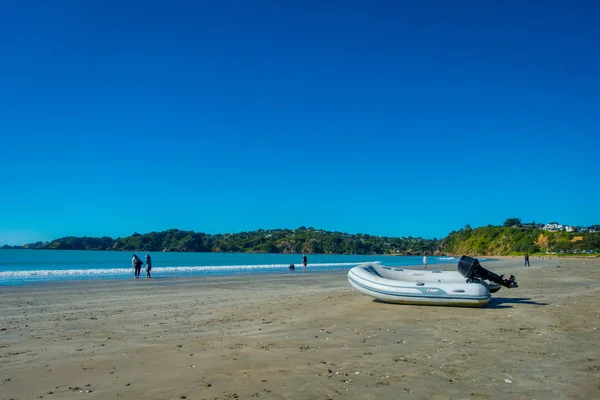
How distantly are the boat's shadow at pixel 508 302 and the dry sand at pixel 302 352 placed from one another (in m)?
0.26

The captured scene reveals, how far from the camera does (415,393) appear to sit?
522 centimetres

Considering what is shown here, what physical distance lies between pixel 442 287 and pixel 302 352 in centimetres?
692

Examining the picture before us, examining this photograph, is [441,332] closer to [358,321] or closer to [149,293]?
[358,321]

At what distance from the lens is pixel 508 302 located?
14.1 meters

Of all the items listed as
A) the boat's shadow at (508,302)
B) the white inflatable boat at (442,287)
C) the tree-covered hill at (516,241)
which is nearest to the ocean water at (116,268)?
the white inflatable boat at (442,287)

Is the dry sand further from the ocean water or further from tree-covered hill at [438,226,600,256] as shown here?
tree-covered hill at [438,226,600,256]

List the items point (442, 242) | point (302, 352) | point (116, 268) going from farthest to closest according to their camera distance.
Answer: point (442, 242) → point (116, 268) → point (302, 352)

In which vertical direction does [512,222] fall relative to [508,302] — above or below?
above

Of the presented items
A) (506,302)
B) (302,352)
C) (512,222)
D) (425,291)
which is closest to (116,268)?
(425,291)

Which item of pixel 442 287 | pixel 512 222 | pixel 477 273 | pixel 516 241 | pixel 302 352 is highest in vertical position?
pixel 512 222

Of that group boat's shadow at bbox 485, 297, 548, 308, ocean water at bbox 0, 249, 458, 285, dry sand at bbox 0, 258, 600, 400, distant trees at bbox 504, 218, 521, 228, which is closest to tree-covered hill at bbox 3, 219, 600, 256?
distant trees at bbox 504, 218, 521, 228

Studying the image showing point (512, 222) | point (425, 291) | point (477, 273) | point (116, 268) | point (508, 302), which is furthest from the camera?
point (512, 222)

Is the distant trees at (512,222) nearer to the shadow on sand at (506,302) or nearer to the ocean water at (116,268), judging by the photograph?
the ocean water at (116,268)

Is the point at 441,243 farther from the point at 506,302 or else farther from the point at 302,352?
the point at 302,352
